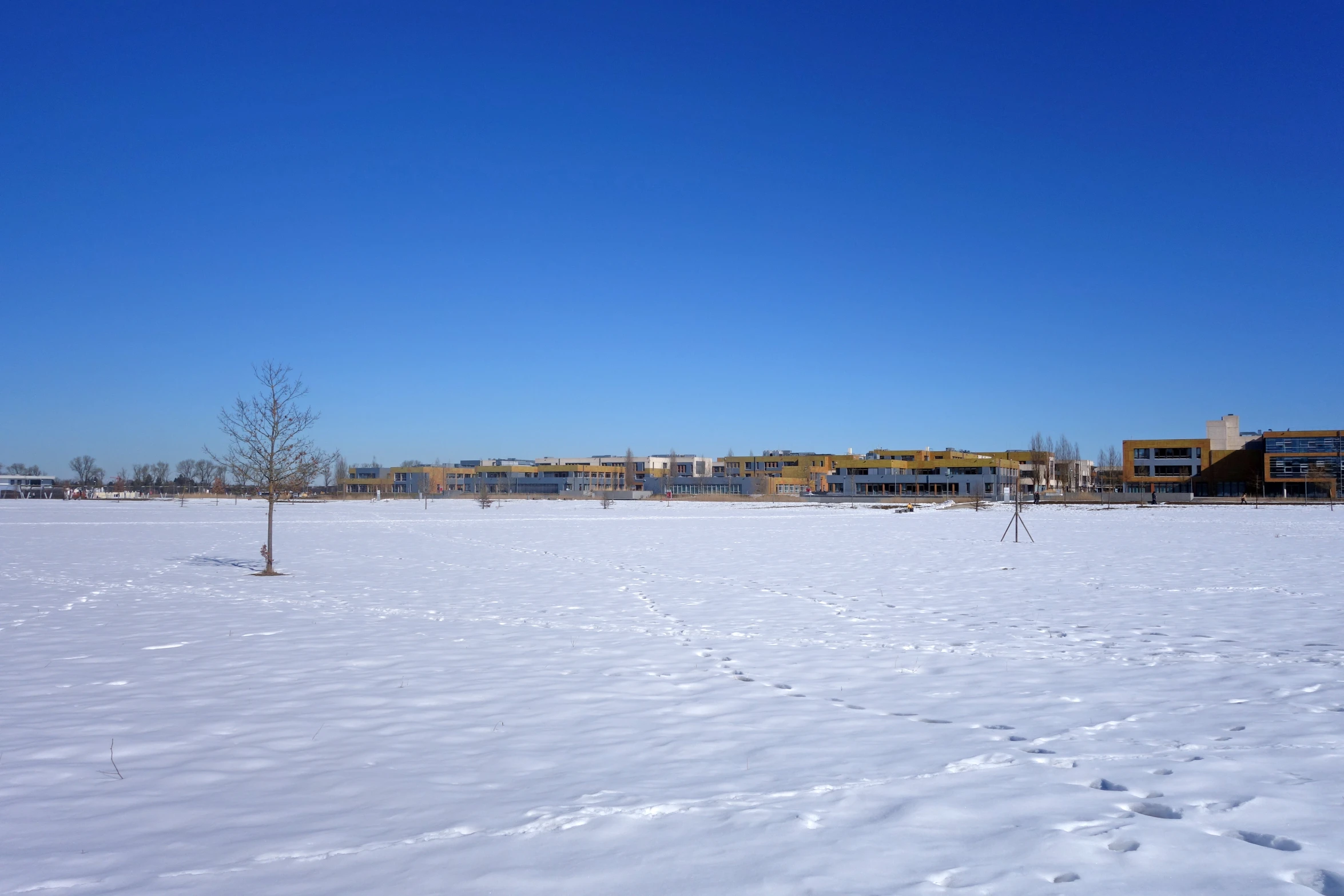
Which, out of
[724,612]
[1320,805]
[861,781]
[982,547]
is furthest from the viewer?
[982,547]

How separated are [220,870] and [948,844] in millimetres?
3688

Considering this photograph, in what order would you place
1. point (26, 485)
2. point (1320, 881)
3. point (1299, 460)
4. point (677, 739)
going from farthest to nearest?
1. point (26, 485)
2. point (1299, 460)
3. point (677, 739)
4. point (1320, 881)

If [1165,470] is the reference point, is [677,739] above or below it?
below

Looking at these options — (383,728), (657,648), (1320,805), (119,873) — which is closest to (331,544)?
(657,648)

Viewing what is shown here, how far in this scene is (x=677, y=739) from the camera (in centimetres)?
668

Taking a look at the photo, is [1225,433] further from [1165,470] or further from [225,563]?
[225,563]

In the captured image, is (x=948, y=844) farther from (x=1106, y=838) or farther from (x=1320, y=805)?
(x=1320, y=805)

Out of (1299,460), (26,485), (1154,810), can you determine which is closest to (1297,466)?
(1299,460)

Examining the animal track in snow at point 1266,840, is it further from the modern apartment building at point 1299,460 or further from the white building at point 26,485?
the white building at point 26,485

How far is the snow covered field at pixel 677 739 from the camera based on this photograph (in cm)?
A: 436

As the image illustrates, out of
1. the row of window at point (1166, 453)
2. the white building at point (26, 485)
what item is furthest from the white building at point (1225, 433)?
the white building at point (26, 485)

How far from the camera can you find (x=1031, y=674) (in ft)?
29.2

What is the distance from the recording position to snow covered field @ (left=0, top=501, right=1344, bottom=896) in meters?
4.36

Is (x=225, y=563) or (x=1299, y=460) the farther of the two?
(x=1299, y=460)
